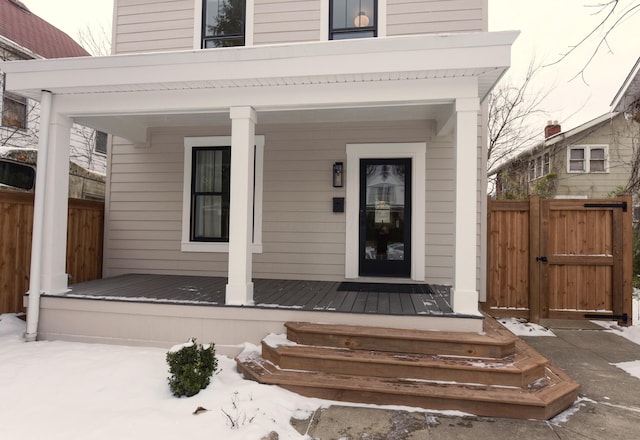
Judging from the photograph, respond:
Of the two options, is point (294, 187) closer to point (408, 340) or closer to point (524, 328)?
point (408, 340)

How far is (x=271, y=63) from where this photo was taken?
346cm

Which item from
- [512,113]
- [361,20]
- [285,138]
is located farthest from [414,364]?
[512,113]

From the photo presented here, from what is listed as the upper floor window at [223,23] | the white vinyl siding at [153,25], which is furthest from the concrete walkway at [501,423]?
the white vinyl siding at [153,25]

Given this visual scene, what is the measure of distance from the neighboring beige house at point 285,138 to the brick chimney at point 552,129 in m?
9.28

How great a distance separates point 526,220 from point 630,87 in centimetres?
407

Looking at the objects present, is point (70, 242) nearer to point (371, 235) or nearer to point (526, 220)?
point (371, 235)

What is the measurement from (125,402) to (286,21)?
5.08 meters

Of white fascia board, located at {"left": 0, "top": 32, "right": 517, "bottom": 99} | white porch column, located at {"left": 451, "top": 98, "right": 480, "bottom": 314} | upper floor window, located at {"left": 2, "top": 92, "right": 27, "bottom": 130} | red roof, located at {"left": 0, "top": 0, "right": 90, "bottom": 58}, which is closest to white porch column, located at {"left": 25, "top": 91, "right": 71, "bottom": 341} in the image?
white fascia board, located at {"left": 0, "top": 32, "right": 517, "bottom": 99}

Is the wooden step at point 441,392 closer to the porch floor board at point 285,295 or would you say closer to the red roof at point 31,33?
the porch floor board at point 285,295

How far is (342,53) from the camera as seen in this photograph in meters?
3.35

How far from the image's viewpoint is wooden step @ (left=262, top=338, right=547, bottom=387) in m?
2.74

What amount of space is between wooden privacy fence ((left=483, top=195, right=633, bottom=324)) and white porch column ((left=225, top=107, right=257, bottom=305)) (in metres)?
3.28

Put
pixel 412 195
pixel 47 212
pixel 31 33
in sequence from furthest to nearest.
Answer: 1. pixel 31 33
2. pixel 412 195
3. pixel 47 212

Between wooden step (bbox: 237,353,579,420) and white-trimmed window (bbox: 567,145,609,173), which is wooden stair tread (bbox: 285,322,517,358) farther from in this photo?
white-trimmed window (bbox: 567,145,609,173)
